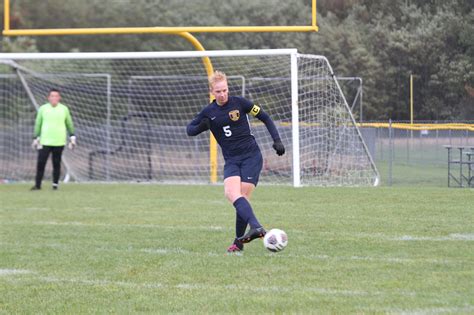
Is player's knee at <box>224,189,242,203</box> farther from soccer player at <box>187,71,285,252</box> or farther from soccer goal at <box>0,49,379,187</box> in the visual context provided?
soccer goal at <box>0,49,379,187</box>

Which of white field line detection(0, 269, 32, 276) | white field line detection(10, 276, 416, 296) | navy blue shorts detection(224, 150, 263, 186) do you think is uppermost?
navy blue shorts detection(224, 150, 263, 186)

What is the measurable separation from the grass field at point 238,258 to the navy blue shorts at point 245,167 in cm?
65

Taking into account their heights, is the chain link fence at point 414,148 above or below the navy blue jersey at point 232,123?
below

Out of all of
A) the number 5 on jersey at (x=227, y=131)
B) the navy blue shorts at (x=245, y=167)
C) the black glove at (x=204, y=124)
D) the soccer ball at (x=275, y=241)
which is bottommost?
the soccer ball at (x=275, y=241)

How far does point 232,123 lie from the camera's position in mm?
8906

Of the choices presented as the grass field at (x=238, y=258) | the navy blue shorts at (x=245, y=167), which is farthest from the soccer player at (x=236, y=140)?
the grass field at (x=238, y=258)

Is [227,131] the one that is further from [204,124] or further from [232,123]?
[204,124]

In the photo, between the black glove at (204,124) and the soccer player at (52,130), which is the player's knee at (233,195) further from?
the soccer player at (52,130)

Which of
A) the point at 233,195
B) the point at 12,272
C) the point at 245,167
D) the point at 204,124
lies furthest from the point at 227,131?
the point at 12,272

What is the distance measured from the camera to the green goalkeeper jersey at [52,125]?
17.6 metres

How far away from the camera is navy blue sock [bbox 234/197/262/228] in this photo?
8422mm

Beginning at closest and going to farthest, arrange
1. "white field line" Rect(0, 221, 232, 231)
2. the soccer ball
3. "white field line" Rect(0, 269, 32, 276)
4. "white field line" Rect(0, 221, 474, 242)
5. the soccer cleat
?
"white field line" Rect(0, 269, 32, 276) < the soccer ball < the soccer cleat < "white field line" Rect(0, 221, 474, 242) < "white field line" Rect(0, 221, 232, 231)

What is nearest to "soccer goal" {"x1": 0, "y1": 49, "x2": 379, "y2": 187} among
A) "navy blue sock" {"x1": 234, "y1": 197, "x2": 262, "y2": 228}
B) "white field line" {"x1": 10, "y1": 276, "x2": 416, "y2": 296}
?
"navy blue sock" {"x1": 234, "y1": 197, "x2": 262, "y2": 228}

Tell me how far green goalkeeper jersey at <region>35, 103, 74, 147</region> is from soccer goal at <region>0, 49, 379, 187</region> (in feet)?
3.50
